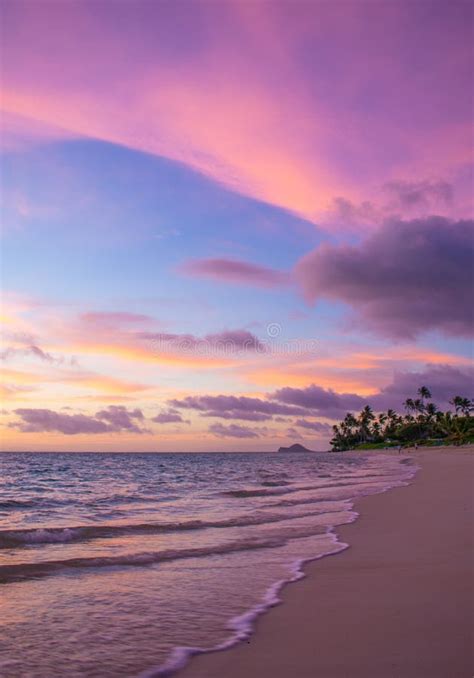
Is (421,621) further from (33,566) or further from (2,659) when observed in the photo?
(33,566)

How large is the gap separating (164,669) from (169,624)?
1.64 metres

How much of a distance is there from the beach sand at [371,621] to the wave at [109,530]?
5.80m

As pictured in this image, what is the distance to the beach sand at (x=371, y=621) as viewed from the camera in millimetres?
5789

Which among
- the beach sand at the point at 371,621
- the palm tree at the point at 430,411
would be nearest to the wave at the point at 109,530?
the beach sand at the point at 371,621

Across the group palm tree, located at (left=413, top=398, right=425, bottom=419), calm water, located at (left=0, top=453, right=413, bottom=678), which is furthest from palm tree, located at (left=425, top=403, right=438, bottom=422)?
calm water, located at (left=0, top=453, right=413, bottom=678)

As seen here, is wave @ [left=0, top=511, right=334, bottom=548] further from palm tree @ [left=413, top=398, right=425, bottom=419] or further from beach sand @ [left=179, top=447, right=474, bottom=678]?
palm tree @ [left=413, top=398, right=425, bottom=419]

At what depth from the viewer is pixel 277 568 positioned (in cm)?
1106

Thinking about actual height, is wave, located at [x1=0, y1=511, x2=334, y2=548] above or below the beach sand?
below

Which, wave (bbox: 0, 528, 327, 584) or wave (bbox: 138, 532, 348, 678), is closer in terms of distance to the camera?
wave (bbox: 138, 532, 348, 678)

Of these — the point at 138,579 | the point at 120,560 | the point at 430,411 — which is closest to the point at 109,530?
the point at 120,560

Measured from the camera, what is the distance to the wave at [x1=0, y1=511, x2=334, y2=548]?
14953 millimetres

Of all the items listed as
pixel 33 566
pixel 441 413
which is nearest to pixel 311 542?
pixel 33 566

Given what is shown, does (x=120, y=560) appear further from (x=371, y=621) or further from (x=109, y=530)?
(x=371, y=621)

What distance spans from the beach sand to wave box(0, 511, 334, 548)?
228 inches
